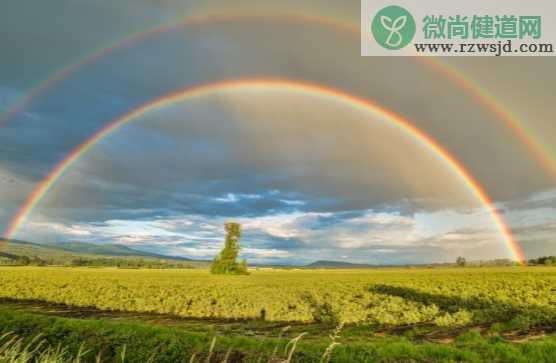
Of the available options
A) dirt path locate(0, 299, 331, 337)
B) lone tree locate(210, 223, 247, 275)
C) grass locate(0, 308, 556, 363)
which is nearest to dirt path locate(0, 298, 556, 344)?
dirt path locate(0, 299, 331, 337)

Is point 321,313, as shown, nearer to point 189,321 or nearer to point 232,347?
point 189,321

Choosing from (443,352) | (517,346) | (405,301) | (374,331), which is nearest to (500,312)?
(405,301)

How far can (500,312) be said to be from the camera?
2725 cm

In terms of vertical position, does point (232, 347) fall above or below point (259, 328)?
above

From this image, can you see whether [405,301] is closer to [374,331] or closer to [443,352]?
[374,331]

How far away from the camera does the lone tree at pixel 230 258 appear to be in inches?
3888

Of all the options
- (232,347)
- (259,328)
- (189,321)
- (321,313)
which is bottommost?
(189,321)

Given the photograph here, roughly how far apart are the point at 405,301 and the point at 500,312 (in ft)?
24.4

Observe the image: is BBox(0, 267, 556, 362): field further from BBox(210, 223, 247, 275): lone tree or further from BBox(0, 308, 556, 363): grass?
BBox(210, 223, 247, 275): lone tree

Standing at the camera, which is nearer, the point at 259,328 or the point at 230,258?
the point at 259,328

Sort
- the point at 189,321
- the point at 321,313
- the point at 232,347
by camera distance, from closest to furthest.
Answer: the point at 232,347, the point at 189,321, the point at 321,313

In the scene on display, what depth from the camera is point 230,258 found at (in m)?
100

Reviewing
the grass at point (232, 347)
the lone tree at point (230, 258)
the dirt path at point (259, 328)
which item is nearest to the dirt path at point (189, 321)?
the dirt path at point (259, 328)

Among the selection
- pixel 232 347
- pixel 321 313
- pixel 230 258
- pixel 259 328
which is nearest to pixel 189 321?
pixel 259 328
